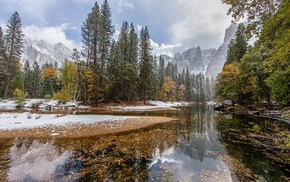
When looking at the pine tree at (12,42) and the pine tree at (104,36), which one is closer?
the pine tree at (104,36)

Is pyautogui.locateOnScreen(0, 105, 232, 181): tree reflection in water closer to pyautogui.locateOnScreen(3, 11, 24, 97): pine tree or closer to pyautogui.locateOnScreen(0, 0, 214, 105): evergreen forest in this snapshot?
pyautogui.locateOnScreen(0, 0, 214, 105): evergreen forest

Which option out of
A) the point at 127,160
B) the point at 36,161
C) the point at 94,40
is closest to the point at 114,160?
the point at 127,160

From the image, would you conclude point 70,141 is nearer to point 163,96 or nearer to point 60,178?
point 60,178

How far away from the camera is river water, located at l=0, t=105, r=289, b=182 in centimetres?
430

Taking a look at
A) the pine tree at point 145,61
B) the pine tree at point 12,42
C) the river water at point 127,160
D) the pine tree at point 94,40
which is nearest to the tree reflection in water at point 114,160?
the river water at point 127,160

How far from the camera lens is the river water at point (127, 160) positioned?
4301mm

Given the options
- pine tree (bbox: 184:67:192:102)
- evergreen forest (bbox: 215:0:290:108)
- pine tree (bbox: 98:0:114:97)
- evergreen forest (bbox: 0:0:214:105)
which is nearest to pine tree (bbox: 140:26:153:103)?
evergreen forest (bbox: 0:0:214:105)

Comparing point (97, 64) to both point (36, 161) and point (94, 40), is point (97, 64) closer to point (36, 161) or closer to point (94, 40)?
point (94, 40)

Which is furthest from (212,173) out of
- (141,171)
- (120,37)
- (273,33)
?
(120,37)

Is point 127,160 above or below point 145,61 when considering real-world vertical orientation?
below

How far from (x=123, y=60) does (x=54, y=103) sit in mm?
16499

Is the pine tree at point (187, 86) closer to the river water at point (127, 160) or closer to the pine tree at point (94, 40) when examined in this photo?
the pine tree at point (94, 40)

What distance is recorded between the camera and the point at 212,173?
4.73 meters

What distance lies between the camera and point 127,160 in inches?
211
